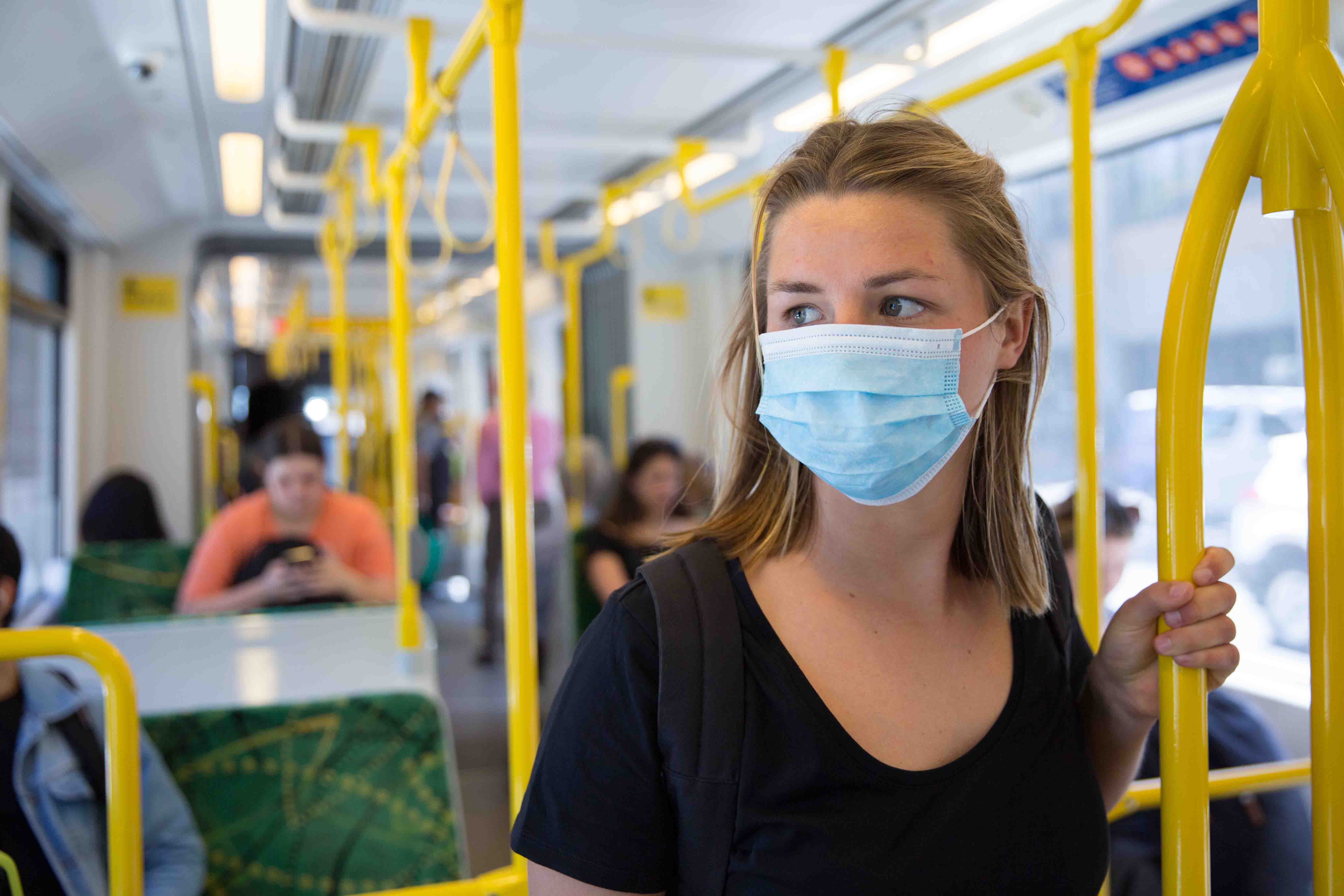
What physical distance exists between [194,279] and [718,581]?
7.61 m

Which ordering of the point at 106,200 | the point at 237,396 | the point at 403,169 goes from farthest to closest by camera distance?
the point at 237,396 < the point at 106,200 < the point at 403,169

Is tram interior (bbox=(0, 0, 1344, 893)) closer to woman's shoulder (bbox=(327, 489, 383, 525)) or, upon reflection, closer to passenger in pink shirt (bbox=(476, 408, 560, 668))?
passenger in pink shirt (bbox=(476, 408, 560, 668))

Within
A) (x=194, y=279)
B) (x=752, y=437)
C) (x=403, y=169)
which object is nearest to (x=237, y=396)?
(x=194, y=279)

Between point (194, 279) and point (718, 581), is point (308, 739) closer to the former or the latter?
point (718, 581)

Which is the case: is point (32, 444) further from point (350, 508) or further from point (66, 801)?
point (66, 801)

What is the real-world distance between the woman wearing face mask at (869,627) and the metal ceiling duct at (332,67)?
3.13 meters

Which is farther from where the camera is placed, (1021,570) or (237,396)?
(237,396)

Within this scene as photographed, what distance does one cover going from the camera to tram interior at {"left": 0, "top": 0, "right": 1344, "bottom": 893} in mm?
1907

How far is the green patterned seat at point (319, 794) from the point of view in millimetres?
1825

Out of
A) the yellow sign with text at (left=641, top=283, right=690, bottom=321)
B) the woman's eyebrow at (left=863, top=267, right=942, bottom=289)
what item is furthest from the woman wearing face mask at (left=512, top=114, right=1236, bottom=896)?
the yellow sign with text at (left=641, top=283, right=690, bottom=321)

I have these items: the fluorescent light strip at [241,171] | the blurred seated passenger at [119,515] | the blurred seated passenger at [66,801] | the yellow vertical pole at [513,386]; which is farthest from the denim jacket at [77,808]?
the fluorescent light strip at [241,171]

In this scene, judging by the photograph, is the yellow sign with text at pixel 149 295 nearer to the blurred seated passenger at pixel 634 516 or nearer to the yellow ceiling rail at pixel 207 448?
the yellow ceiling rail at pixel 207 448

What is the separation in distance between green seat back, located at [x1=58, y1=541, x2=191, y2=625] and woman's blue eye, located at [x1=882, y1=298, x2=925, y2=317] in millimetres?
3569

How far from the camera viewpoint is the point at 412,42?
184 centimetres
